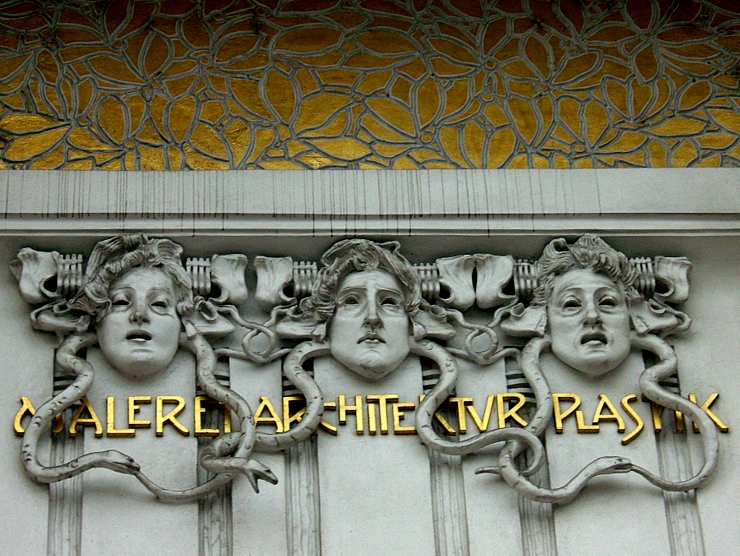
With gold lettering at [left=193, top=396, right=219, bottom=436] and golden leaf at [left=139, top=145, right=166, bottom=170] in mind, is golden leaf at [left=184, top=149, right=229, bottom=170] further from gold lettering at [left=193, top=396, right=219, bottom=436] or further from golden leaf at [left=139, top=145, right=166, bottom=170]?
gold lettering at [left=193, top=396, right=219, bottom=436]

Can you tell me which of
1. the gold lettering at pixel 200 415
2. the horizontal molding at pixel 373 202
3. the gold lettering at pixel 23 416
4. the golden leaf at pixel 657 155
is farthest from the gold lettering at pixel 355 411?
the golden leaf at pixel 657 155

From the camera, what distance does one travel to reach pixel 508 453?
637 cm

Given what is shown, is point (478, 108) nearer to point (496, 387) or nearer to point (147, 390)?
point (496, 387)

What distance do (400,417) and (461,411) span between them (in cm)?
21

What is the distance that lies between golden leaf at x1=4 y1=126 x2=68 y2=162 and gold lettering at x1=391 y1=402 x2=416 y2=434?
1615 mm

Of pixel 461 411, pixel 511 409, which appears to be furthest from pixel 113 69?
pixel 511 409

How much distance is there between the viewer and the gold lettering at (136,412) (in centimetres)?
641

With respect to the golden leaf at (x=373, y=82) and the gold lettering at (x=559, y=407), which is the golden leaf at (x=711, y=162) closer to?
the gold lettering at (x=559, y=407)

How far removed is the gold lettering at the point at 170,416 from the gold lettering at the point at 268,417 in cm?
24

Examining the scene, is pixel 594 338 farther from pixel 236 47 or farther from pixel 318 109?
pixel 236 47

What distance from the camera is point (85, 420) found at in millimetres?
6398

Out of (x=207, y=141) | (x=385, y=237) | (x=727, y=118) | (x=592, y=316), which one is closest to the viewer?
(x=592, y=316)

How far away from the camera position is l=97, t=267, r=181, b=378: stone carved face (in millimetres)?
6469

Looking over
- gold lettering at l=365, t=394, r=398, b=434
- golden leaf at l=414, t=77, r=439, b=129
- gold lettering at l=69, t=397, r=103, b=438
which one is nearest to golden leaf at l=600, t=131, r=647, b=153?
golden leaf at l=414, t=77, r=439, b=129
